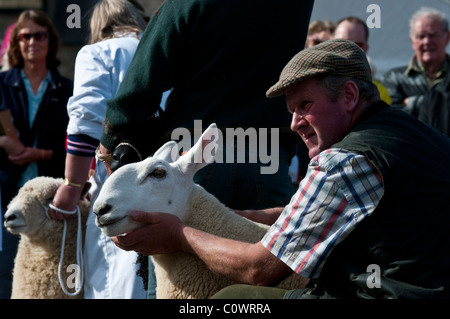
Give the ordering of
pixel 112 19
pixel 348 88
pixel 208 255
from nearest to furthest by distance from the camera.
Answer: pixel 348 88, pixel 208 255, pixel 112 19

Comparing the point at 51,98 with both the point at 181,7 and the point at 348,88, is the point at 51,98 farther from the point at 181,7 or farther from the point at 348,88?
the point at 348,88

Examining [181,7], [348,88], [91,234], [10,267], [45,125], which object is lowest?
[10,267]

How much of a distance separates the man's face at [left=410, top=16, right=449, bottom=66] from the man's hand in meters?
4.00

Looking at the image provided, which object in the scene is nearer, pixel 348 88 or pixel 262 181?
pixel 348 88

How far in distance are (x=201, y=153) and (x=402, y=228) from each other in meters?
0.94

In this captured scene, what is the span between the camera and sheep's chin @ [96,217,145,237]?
2512mm

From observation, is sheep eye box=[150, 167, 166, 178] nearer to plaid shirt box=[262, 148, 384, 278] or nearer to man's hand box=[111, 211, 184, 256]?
man's hand box=[111, 211, 184, 256]

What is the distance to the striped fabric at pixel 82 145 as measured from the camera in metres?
3.67

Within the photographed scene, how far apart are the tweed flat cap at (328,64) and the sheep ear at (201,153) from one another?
1.41ft

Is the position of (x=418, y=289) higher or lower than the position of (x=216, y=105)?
lower

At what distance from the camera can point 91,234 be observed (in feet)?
12.9

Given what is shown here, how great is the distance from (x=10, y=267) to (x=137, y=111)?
104 inches

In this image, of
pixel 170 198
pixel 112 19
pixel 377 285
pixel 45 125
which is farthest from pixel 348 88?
pixel 45 125

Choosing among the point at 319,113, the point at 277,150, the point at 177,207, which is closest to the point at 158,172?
the point at 177,207
